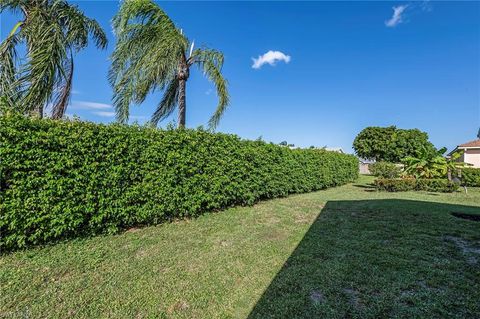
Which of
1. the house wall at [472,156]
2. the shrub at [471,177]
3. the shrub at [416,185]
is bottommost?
the shrub at [416,185]

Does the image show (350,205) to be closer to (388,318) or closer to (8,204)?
(388,318)

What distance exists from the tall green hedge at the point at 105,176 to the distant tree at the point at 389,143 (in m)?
28.8

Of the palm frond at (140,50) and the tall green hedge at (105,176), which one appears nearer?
the tall green hedge at (105,176)

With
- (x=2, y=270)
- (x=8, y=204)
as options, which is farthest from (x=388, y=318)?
(x=8, y=204)

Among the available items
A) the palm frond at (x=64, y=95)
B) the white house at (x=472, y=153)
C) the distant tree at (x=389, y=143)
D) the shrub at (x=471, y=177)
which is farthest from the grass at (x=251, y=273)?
the distant tree at (x=389, y=143)

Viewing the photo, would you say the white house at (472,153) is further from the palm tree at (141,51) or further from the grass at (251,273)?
the palm tree at (141,51)

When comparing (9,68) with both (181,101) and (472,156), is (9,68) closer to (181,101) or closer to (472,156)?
(181,101)

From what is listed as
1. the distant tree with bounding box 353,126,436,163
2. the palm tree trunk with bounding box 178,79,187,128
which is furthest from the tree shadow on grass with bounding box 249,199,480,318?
the distant tree with bounding box 353,126,436,163

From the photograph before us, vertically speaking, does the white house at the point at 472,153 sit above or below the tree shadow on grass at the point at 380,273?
above

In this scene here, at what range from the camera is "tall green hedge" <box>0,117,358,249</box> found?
11.9 ft

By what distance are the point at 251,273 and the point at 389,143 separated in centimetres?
3235

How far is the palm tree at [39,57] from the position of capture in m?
5.69

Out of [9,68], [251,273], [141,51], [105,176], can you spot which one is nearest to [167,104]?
[141,51]

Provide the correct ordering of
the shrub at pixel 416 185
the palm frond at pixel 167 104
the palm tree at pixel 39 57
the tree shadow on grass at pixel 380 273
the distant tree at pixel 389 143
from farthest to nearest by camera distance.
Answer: the distant tree at pixel 389 143 < the shrub at pixel 416 185 < the palm frond at pixel 167 104 < the palm tree at pixel 39 57 < the tree shadow on grass at pixel 380 273
